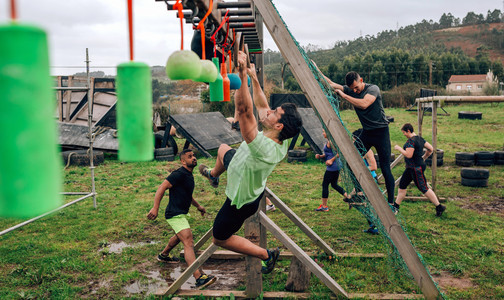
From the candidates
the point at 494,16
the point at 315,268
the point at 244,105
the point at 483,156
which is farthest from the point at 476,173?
the point at 494,16

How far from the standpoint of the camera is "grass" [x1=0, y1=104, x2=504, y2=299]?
4.40 metres

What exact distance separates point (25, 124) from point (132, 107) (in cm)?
36

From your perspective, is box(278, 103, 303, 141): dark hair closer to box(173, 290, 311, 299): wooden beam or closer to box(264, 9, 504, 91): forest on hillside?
box(173, 290, 311, 299): wooden beam

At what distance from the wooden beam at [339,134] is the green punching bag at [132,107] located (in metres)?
2.44

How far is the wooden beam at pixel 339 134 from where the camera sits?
10.9 feet

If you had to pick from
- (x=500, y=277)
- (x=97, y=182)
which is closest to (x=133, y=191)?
(x=97, y=182)

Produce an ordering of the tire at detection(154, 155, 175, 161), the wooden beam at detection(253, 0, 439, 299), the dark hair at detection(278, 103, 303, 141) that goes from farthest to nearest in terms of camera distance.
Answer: the tire at detection(154, 155, 175, 161), the wooden beam at detection(253, 0, 439, 299), the dark hair at detection(278, 103, 303, 141)

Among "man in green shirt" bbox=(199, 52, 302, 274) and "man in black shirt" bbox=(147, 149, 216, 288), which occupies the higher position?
"man in green shirt" bbox=(199, 52, 302, 274)

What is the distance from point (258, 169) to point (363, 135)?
3316 mm

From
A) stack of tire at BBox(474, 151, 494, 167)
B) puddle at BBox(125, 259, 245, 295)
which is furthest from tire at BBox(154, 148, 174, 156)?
stack of tire at BBox(474, 151, 494, 167)

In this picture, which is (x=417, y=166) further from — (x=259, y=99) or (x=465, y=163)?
(x=465, y=163)

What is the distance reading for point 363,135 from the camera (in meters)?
5.99

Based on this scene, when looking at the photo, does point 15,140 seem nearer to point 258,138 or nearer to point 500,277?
point 258,138

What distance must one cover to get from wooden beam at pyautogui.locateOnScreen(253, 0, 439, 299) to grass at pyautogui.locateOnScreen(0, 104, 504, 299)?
677 mm
